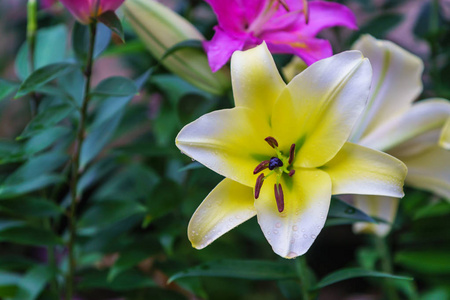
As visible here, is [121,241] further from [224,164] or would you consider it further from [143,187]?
[224,164]

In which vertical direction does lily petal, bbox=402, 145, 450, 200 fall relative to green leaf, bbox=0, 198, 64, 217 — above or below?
above

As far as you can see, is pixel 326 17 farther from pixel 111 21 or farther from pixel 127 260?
pixel 127 260

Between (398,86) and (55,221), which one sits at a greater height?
(398,86)

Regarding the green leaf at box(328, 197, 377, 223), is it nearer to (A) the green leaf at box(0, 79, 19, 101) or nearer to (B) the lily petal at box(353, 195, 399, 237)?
(B) the lily petal at box(353, 195, 399, 237)

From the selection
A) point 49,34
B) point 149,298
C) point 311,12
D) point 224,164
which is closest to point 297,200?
point 224,164

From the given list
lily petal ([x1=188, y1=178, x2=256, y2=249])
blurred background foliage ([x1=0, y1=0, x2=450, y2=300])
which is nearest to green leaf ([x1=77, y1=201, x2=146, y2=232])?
blurred background foliage ([x1=0, y1=0, x2=450, y2=300])

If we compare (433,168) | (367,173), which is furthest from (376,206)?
(367,173)
